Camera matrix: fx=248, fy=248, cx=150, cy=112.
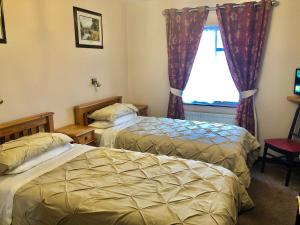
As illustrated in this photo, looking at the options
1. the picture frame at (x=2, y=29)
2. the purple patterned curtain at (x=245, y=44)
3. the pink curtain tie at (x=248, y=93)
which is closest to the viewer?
the picture frame at (x=2, y=29)

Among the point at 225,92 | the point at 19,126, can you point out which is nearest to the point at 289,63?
the point at 225,92

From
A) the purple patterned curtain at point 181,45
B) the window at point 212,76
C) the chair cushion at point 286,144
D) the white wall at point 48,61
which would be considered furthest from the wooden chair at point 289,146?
→ the white wall at point 48,61

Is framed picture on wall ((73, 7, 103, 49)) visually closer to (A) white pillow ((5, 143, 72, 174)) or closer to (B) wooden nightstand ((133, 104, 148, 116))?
(B) wooden nightstand ((133, 104, 148, 116))

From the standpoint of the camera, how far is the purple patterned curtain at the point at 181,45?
12.4 ft

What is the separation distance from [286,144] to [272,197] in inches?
29.9

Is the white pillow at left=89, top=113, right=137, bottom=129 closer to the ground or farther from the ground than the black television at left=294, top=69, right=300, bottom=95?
closer to the ground

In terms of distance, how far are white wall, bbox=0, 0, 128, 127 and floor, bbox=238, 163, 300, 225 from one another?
2.40 m

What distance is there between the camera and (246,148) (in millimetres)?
2846

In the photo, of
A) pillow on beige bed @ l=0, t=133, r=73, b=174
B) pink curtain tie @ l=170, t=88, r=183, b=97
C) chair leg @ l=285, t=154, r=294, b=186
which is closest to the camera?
pillow on beige bed @ l=0, t=133, r=73, b=174

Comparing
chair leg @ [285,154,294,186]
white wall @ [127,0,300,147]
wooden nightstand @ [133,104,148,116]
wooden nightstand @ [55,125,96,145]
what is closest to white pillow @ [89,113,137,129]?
wooden nightstand @ [55,125,96,145]

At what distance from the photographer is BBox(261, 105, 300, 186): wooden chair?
9.86ft

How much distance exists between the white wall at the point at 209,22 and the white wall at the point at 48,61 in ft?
1.92

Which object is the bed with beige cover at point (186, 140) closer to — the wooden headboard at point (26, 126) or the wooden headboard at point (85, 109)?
the wooden headboard at point (85, 109)

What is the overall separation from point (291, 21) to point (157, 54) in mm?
1993
